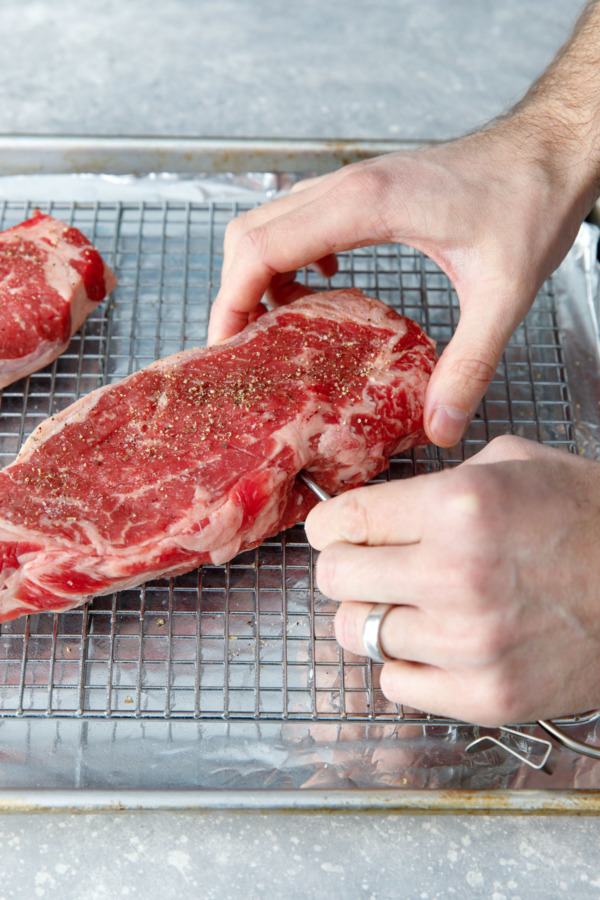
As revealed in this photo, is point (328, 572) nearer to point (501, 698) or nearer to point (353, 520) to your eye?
point (353, 520)

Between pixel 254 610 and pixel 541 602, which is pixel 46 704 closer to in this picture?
pixel 254 610

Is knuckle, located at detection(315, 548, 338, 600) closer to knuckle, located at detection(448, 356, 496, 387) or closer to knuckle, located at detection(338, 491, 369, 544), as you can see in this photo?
knuckle, located at detection(338, 491, 369, 544)

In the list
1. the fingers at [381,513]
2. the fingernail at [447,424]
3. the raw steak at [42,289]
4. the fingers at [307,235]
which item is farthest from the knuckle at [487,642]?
the raw steak at [42,289]

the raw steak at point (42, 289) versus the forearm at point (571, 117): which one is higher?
the forearm at point (571, 117)

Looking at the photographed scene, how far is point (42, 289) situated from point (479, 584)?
6.37ft

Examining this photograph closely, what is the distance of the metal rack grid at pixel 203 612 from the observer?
2324 mm

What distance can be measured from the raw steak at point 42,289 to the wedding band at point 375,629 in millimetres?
1618

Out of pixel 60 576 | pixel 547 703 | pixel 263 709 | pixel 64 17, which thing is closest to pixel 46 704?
pixel 60 576

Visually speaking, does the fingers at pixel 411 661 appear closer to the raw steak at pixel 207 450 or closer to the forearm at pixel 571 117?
the raw steak at pixel 207 450

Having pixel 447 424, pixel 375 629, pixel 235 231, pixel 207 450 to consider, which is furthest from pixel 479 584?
pixel 235 231

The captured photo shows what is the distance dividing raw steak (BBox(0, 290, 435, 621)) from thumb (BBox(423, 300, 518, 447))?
0.53 feet

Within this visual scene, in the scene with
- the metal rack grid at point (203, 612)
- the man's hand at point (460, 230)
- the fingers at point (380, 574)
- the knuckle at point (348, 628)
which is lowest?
the metal rack grid at point (203, 612)

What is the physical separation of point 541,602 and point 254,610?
1.01 metres

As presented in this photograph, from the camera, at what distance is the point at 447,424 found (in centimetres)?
233
